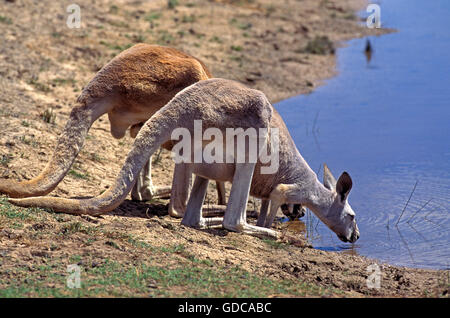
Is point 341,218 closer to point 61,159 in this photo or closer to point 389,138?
point 61,159

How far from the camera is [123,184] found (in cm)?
581

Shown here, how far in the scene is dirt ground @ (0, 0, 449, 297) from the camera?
5402 mm

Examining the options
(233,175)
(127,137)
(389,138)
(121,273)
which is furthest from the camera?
(389,138)

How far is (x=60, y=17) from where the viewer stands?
13203 millimetres

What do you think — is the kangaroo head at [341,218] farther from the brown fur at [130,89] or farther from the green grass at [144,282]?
the green grass at [144,282]

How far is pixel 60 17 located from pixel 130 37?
1.39m

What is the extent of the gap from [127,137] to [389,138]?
3472mm

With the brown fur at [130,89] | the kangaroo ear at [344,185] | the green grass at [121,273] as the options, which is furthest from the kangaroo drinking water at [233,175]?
the brown fur at [130,89]

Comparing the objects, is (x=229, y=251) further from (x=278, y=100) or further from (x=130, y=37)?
(x=130, y=37)

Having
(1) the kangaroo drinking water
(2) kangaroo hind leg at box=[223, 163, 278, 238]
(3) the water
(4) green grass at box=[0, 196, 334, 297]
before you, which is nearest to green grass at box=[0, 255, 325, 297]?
(4) green grass at box=[0, 196, 334, 297]

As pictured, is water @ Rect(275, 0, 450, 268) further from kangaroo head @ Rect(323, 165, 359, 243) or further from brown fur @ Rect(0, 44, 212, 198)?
brown fur @ Rect(0, 44, 212, 198)

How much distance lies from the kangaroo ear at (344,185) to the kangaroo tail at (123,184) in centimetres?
187

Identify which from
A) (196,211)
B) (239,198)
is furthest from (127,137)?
(239,198)
